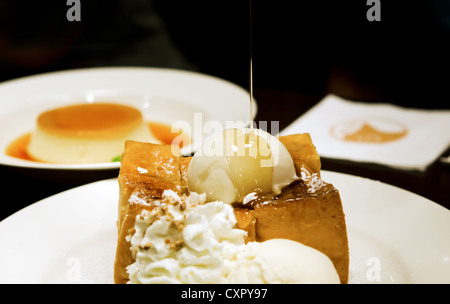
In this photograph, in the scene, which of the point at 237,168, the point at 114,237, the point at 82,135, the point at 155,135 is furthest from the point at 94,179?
the point at 155,135

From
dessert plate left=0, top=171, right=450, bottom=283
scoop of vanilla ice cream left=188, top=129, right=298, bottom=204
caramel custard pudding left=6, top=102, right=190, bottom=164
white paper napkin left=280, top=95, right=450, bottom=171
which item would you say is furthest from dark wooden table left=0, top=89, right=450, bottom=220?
scoop of vanilla ice cream left=188, top=129, right=298, bottom=204

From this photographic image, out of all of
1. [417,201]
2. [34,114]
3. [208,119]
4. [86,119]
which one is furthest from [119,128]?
[417,201]

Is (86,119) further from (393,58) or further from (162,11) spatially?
(393,58)

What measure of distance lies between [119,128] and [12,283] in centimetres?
130

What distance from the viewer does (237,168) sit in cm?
131

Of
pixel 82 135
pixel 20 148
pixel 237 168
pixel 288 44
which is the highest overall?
pixel 288 44

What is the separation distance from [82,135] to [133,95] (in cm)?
70

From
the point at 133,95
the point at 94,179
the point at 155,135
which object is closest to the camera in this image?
the point at 94,179

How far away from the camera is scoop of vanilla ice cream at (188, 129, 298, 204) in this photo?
1310mm

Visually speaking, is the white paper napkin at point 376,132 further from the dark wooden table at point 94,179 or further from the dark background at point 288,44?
the dark background at point 288,44

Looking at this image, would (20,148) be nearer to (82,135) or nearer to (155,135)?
(82,135)

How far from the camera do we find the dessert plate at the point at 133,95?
2.68m

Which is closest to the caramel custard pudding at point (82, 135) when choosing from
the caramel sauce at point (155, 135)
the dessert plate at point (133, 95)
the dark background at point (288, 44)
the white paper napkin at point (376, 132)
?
the caramel sauce at point (155, 135)

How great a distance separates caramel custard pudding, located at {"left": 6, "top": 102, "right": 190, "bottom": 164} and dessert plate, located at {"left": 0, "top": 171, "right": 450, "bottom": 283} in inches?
31.2
